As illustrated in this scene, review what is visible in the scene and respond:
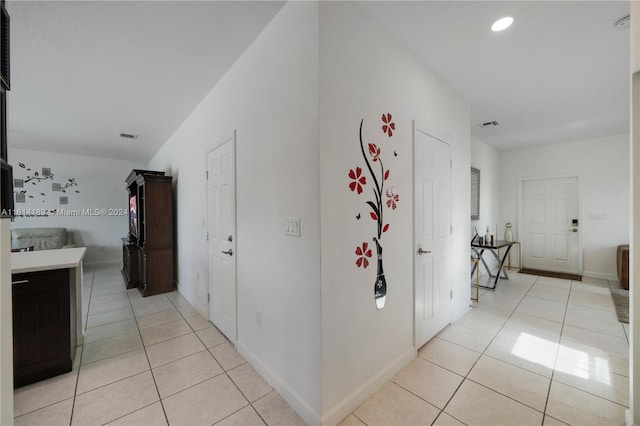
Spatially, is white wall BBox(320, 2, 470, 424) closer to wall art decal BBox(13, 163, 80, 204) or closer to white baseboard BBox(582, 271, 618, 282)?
white baseboard BBox(582, 271, 618, 282)

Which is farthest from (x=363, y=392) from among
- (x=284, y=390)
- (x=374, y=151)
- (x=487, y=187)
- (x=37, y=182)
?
(x=37, y=182)

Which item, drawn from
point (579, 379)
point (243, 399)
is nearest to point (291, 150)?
point (243, 399)

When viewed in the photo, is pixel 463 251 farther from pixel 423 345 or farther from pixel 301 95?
pixel 301 95

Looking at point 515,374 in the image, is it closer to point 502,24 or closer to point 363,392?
point 363,392

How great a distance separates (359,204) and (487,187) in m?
4.75

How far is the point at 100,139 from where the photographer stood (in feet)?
15.2

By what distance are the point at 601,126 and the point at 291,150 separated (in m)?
5.53

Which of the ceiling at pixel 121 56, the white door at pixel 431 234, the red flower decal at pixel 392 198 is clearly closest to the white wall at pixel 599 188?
the white door at pixel 431 234

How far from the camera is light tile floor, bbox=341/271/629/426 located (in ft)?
5.30

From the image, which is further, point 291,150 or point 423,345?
point 423,345

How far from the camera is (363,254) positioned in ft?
5.77

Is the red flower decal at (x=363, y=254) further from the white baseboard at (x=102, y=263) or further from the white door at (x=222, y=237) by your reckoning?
the white baseboard at (x=102, y=263)

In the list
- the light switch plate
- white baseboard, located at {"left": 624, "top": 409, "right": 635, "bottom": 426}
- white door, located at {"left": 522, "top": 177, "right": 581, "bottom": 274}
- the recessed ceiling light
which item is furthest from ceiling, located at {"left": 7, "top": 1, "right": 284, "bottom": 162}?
white door, located at {"left": 522, "top": 177, "right": 581, "bottom": 274}

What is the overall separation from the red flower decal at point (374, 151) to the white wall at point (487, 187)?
3607 mm
